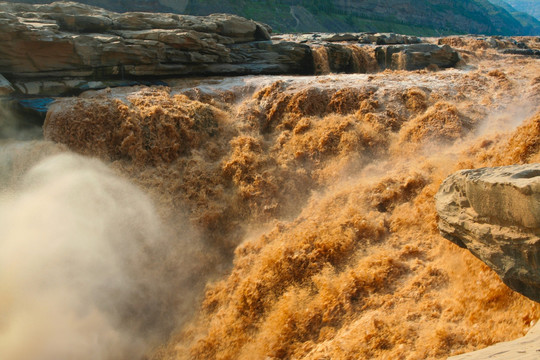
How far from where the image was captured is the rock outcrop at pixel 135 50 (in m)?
10.9

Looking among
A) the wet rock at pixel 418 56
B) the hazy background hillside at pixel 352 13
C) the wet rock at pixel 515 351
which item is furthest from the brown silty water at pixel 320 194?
the hazy background hillside at pixel 352 13

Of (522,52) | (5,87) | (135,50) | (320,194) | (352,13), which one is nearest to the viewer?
(320,194)

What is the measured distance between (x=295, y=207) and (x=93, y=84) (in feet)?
25.2

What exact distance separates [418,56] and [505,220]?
463 inches

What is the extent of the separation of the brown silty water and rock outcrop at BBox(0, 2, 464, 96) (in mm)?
A: 1146

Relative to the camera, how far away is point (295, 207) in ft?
27.5

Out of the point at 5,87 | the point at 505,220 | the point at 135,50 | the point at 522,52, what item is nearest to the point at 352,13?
the point at 522,52

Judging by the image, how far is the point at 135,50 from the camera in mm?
12117

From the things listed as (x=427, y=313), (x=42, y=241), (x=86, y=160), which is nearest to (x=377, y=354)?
(x=427, y=313)

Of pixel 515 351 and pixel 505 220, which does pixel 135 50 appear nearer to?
Answer: pixel 505 220

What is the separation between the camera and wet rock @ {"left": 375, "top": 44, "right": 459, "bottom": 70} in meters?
14.5

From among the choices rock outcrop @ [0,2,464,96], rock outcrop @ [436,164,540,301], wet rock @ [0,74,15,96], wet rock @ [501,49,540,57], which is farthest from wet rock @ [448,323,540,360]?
wet rock @ [501,49,540,57]

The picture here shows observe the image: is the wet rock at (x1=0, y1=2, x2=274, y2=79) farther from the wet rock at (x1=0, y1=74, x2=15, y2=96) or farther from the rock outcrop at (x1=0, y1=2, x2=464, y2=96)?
the wet rock at (x1=0, y1=74, x2=15, y2=96)

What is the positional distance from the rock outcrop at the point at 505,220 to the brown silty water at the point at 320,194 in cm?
43
